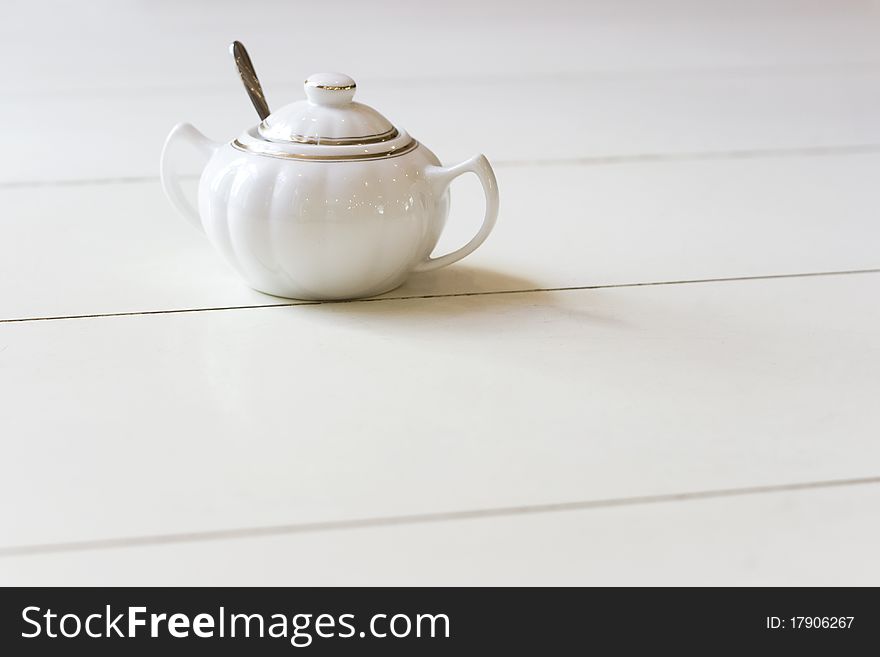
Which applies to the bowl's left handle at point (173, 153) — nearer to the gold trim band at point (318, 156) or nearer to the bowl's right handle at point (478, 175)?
the gold trim band at point (318, 156)

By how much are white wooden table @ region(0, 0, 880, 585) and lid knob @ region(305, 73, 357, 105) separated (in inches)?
7.2

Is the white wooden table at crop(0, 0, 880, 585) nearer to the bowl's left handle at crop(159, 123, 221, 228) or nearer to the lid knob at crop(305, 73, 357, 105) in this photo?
the bowl's left handle at crop(159, 123, 221, 228)

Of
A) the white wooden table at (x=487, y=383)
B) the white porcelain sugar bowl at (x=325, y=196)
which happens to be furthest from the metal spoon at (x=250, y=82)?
the white wooden table at (x=487, y=383)

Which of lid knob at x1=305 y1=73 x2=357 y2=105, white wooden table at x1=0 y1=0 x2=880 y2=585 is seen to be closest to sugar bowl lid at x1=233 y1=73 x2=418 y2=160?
lid knob at x1=305 y1=73 x2=357 y2=105

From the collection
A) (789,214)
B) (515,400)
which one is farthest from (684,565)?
(789,214)

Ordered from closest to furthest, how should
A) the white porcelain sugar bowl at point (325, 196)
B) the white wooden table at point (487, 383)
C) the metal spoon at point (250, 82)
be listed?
the white wooden table at point (487, 383) < the white porcelain sugar bowl at point (325, 196) < the metal spoon at point (250, 82)

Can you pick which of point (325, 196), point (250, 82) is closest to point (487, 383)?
point (325, 196)

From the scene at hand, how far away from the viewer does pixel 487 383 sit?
0.87 metres

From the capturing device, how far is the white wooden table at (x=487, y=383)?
0.67 m

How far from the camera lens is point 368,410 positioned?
0.82 m

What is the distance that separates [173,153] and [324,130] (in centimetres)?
18

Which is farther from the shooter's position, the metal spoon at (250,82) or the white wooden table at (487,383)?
the metal spoon at (250,82)

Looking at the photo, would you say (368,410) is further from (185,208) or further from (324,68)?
(324,68)

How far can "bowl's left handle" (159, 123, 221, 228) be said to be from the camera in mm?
1043
